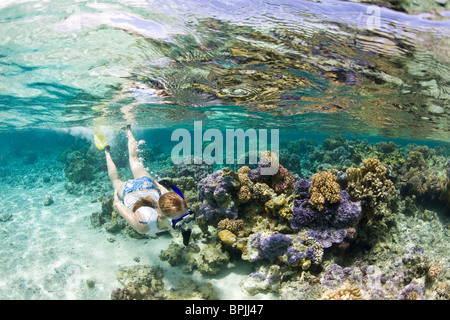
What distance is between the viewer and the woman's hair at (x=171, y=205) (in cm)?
471

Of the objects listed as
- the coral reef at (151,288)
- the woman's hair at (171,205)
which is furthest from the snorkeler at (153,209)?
the coral reef at (151,288)

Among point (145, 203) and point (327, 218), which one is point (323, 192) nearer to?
point (327, 218)

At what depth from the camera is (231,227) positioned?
6648mm

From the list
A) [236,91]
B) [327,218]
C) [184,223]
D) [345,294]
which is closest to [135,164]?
[184,223]

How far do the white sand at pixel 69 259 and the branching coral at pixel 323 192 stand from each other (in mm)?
2625

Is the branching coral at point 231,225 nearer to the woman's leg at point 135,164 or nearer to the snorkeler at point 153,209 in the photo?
the snorkeler at point 153,209

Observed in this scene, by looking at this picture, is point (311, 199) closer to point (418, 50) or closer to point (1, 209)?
point (418, 50)

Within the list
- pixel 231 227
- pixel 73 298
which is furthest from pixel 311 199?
pixel 73 298

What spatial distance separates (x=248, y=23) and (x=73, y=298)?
8543 mm

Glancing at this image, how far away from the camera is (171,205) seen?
473cm

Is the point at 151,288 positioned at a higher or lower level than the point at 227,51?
lower

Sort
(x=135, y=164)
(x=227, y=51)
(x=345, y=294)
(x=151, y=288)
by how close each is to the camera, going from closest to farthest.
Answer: (x=345, y=294) → (x=151, y=288) → (x=227, y=51) → (x=135, y=164)

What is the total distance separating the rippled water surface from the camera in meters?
5.36

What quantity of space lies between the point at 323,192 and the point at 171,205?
391 centimetres
